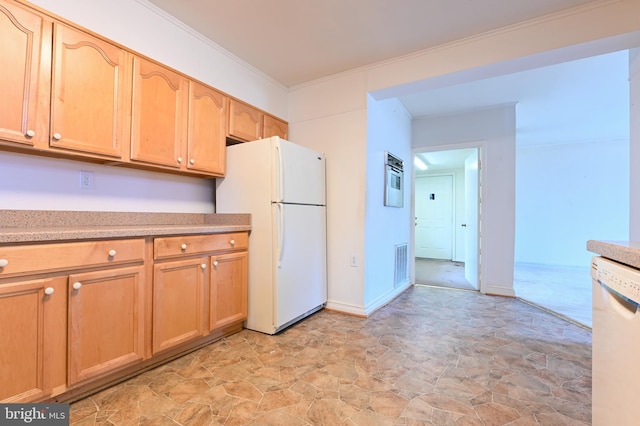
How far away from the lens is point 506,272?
3.67 meters

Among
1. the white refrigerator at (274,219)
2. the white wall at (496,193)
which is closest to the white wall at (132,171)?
the white refrigerator at (274,219)

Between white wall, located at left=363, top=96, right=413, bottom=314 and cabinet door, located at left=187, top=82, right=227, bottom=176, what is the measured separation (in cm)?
142

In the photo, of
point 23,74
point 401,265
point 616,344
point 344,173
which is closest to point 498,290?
point 401,265

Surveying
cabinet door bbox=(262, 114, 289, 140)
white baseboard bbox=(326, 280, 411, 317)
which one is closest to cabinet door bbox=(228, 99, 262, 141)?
cabinet door bbox=(262, 114, 289, 140)

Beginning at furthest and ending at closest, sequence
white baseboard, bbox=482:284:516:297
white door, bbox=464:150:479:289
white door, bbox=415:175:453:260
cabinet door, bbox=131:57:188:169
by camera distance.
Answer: white door, bbox=415:175:453:260
white door, bbox=464:150:479:289
white baseboard, bbox=482:284:516:297
cabinet door, bbox=131:57:188:169

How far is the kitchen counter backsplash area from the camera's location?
1354mm

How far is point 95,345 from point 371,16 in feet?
9.00

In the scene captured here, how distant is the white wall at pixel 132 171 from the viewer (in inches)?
65.4

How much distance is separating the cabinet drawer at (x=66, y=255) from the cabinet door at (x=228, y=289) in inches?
23.6

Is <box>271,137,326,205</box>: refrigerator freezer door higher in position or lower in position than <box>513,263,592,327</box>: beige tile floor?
higher

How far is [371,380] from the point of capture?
174 cm

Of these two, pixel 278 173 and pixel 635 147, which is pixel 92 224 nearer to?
pixel 278 173

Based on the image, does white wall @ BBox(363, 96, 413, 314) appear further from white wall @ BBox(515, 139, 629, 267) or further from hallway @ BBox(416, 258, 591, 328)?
white wall @ BBox(515, 139, 629, 267)

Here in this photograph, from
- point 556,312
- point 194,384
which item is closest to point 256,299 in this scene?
point 194,384
